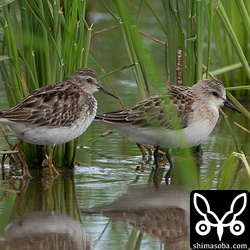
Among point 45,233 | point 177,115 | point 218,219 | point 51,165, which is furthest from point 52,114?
point 218,219

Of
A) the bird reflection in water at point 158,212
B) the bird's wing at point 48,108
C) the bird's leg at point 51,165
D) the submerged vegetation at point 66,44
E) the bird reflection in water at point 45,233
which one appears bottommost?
the bird reflection in water at point 158,212

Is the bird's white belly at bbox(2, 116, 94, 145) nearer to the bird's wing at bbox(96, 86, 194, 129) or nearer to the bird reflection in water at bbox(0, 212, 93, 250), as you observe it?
the bird's wing at bbox(96, 86, 194, 129)

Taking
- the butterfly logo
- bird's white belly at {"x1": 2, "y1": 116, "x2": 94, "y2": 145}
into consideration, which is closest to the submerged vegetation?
bird's white belly at {"x1": 2, "y1": 116, "x2": 94, "y2": 145}

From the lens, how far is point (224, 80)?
13.5m

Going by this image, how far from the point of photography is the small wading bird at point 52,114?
956 centimetres

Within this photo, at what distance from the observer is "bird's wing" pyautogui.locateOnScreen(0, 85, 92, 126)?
953cm

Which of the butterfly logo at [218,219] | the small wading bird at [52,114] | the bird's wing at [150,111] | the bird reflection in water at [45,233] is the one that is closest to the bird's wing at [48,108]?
the small wading bird at [52,114]

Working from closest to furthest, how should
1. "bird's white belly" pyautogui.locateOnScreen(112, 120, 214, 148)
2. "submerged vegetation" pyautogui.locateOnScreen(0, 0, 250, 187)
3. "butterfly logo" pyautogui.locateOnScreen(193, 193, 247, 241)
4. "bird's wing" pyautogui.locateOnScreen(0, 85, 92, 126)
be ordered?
"butterfly logo" pyautogui.locateOnScreen(193, 193, 247, 241), "submerged vegetation" pyautogui.locateOnScreen(0, 0, 250, 187), "bird's wing" pyautogui.locateOnScreen(0, 85, 92, 126), "bird's white belly" pyautogui.locateOnScreen(112, 120, 214, 148)

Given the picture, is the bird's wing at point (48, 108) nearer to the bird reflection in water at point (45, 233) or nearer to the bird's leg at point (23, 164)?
the bird's leg at point (23, 164)

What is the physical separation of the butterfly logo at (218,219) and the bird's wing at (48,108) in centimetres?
263

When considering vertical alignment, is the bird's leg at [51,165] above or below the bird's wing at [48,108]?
below

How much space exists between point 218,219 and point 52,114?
11.4 feet

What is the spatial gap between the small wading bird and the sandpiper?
0.44 meters

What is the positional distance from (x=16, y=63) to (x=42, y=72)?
643 millimetres
